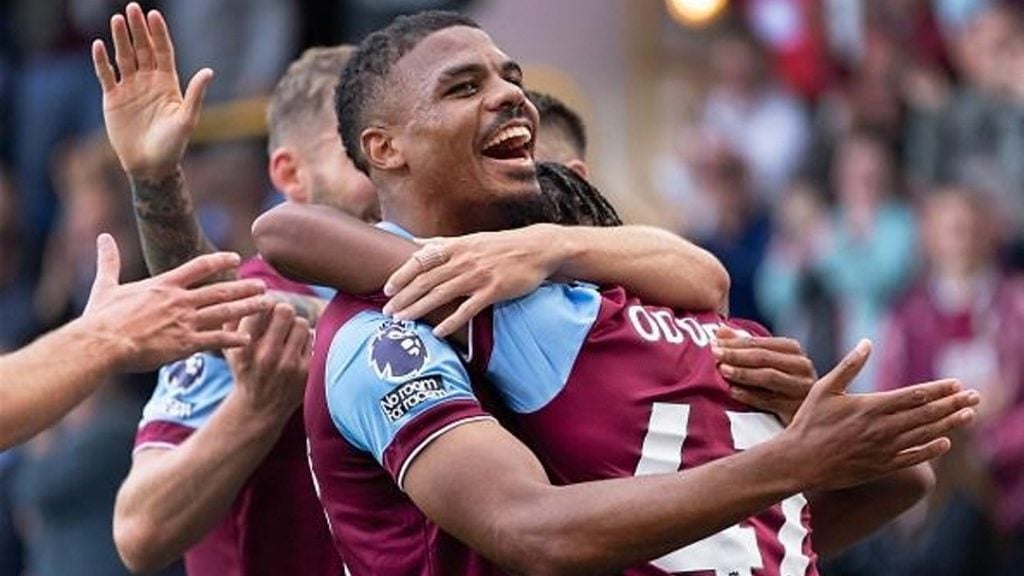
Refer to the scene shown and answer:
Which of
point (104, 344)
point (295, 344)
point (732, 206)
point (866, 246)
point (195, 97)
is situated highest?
point (195, 97)

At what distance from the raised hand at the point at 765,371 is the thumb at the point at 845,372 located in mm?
445

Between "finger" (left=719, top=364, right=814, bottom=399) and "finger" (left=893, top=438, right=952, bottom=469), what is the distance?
454mm

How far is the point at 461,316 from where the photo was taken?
5.48 metres

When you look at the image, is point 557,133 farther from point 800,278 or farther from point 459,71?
point 800,278

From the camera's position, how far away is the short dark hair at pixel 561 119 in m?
6.88

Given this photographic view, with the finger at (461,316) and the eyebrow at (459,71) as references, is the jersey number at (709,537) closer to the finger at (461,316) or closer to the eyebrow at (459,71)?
the finger at (461,316)

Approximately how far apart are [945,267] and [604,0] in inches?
202

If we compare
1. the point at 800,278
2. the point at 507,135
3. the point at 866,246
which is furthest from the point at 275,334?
the point at 800,278

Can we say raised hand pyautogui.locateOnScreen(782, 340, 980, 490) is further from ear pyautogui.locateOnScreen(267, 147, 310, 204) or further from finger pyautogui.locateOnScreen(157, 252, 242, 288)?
ear pyautogui.locateOnScreen(267, 147, 310, 204)

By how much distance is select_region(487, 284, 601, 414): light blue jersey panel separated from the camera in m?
5.53

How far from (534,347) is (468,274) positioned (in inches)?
8.0

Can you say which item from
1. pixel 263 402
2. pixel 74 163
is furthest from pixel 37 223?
pixel 263 402

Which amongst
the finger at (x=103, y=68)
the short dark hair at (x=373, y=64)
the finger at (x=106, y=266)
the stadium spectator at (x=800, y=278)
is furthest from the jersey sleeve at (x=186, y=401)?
the stadium spectator at (x=800, y=278)

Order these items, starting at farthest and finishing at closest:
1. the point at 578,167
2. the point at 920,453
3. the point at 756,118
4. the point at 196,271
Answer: the point at 756,118 → the point at 578,167 → the point at 196,271 → the point at 920,453
